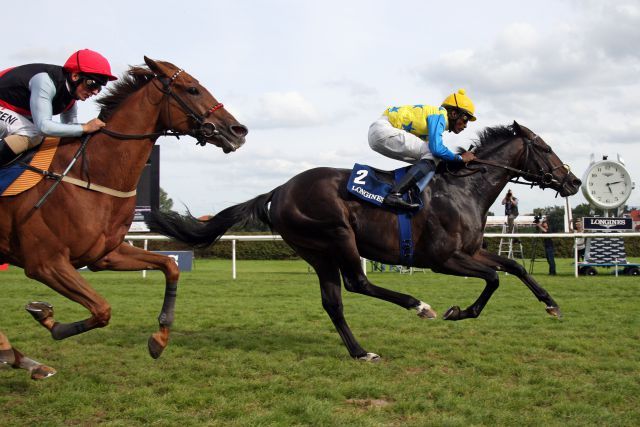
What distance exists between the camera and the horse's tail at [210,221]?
235 inches

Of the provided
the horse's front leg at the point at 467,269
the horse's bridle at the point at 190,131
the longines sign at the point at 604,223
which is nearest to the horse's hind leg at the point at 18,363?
the horse's bridle at the point at 190,131

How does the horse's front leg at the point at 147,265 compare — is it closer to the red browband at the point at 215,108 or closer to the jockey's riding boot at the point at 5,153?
the jockey's riding boot at the point at 5,153

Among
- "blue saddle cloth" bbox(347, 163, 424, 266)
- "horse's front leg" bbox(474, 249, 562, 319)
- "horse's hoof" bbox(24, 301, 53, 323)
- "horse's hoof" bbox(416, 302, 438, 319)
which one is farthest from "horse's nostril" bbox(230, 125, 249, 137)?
"horse's front leg" bbox(474, 249, 562, 319)

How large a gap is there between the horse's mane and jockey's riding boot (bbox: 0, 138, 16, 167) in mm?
635

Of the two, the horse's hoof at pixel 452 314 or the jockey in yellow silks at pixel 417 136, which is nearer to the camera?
the horse's hoof at pixel 452 314

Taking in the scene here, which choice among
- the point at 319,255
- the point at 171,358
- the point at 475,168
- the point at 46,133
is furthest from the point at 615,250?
the point at 46,133

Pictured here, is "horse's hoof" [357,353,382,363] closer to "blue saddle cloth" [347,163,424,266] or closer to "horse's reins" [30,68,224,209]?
"blue saddle cloth" [347,163,424,266]

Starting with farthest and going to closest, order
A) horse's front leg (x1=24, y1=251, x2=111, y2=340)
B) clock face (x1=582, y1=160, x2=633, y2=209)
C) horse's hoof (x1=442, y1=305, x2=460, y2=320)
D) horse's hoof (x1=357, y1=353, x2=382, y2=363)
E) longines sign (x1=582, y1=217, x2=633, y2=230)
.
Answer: clock face (x1=582, y1=160, x2=633, y2=209)
longines sign (x1=582, y1=217, x2=633, y2=230)
horse's hoof (x1=442, y1=305, x2=460, y2=320)
horse's hoof (x1=357, y1=353, x2=382, y2=363)
horse's front leg (x1=24, y1=251, x2=111, y2=340)

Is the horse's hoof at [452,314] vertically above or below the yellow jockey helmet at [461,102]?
below

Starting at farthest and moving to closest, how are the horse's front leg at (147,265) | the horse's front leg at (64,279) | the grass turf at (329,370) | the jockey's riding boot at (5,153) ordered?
the horse's front leg at (147,265) → the jockey's riding boot at (5,153) → the horse's front leg at (64,279) → the grass turf at (329,370)

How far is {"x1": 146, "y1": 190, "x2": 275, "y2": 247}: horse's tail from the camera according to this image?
235 inches

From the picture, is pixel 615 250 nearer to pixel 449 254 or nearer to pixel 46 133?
pixel 449 254

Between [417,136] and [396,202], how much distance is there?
0.76 meters

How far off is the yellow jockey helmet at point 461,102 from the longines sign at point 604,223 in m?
10.1
